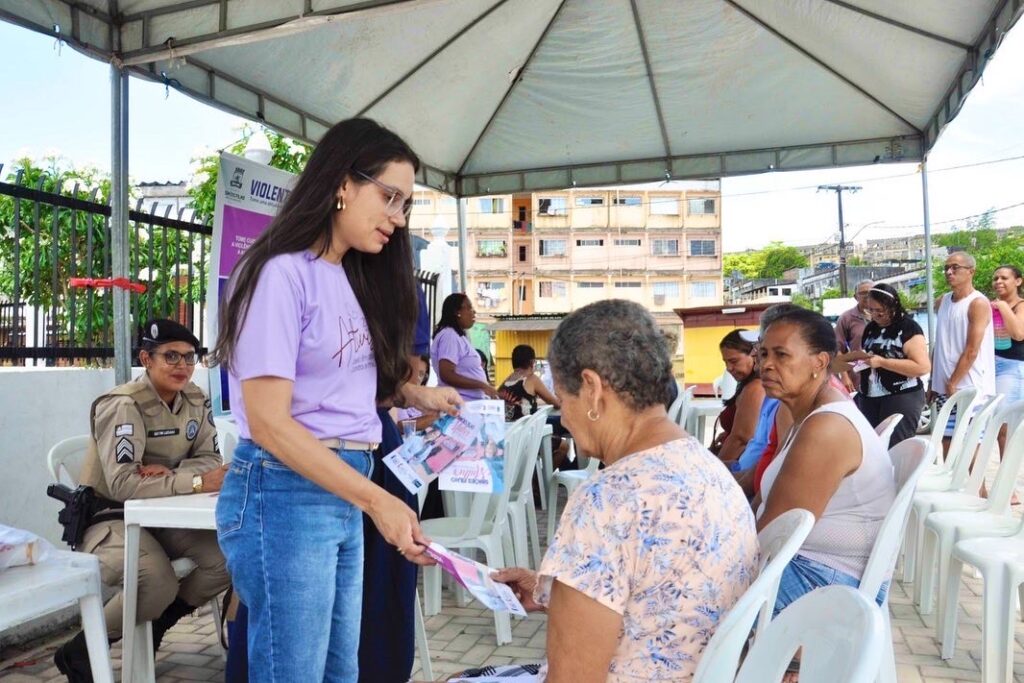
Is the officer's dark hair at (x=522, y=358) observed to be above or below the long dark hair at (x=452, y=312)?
below

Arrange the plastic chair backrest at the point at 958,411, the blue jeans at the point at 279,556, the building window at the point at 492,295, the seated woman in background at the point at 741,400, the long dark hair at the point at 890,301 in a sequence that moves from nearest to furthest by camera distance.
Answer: the blue jeans at the point at 279,556
the seated woman in background at the point at 741,400
the plastic chair backrest at the point at 958,411
the long dark hair at the point at 890,301
the building window at the point at 492,295

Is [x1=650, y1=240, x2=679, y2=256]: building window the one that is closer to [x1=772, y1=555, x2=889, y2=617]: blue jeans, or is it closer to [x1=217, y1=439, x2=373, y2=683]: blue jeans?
[x1=772, y1=555, x2=889, y2=617]: blue jeans

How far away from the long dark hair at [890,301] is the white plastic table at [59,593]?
496 cm

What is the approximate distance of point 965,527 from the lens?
11.3 ft

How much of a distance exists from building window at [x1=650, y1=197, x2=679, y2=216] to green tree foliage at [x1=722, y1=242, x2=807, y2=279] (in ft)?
137

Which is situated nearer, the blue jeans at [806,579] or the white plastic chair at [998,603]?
the blue jeans at [806,579]

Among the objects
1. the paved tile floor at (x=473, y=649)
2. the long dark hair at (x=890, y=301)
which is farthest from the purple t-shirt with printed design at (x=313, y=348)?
the long dark hair at (x=890, y=301)

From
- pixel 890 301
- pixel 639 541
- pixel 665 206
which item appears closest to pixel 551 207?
pixel 665 206

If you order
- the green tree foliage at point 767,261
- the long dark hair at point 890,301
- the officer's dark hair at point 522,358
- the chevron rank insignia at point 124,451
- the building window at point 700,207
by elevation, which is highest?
the green tree foliage at point 767,261

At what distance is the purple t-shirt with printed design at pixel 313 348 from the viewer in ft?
5.04

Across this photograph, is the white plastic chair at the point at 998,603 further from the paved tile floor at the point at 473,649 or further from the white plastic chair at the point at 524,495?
the white plastic chair at the point at 524,495

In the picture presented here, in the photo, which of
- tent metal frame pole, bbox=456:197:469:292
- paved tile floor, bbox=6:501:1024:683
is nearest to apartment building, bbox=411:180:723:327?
tent metal frame pole, bbox=456:197:469:292

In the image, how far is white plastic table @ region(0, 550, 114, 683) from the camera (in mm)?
1873

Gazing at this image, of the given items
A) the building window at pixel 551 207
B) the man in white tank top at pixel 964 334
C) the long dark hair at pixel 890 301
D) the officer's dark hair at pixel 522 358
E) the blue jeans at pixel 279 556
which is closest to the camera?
the blue jeans at pixel 279 556
